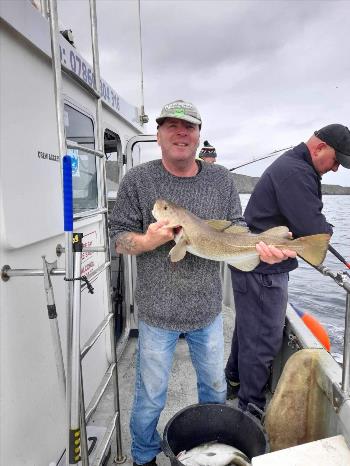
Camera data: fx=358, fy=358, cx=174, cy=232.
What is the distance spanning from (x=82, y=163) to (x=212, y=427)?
2.40m

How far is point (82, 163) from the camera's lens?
3242mm

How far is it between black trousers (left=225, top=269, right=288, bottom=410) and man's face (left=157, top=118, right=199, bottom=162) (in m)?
1.42

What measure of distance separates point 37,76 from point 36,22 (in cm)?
29

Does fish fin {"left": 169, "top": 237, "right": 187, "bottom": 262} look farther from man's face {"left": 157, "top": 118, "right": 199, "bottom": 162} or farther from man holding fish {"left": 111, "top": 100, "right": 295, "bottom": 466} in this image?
man's face {"left": 157, "top": 118, "right": 199, "bottom": 162}

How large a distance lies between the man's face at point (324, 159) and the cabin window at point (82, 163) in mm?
2078

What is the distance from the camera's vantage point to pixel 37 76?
2215mm

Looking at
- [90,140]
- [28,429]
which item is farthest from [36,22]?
[28,429]

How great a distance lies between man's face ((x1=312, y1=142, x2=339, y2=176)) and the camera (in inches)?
126

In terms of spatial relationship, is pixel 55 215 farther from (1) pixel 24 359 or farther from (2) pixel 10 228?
(1) pixel 24 359

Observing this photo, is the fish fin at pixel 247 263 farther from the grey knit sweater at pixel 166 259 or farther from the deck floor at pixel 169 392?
the deck floor at pixel 169 392

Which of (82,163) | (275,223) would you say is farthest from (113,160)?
(275,223)

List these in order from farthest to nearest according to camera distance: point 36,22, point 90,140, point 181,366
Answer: point 181,366 → point 90,140 → point 36,22

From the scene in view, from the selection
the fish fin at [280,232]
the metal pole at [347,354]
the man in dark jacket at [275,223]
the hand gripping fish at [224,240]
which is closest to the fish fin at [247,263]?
the hand gripping fish at [224,240]

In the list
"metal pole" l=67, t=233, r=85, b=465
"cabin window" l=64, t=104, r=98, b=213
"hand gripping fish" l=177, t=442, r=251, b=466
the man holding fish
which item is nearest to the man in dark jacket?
the man holding fish
